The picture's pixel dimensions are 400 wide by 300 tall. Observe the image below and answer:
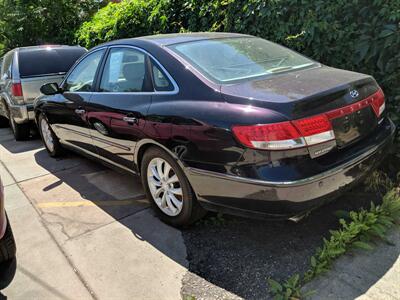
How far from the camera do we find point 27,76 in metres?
6.41

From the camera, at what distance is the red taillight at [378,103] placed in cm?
295

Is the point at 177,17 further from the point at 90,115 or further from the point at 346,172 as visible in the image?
the point at 346,172

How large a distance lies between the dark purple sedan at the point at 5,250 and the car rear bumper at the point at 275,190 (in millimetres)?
1269

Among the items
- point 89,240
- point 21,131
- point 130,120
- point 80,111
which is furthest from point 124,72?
point 21,131

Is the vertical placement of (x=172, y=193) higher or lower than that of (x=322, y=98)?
lower

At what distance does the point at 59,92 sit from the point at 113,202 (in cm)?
175

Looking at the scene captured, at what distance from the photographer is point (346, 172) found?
2625 mm

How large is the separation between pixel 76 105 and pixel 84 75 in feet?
1.26

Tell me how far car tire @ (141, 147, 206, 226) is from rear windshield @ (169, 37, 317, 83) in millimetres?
763

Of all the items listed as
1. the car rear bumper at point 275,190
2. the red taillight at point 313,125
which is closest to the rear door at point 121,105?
the car rear bumper at point 275,190

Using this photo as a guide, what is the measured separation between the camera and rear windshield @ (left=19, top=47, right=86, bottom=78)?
6.50 metres

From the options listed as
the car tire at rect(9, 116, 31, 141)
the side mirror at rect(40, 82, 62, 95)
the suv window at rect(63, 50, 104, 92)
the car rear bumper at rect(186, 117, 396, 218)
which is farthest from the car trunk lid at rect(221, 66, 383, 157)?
the car tire at rect(9, 116, 31, 141)

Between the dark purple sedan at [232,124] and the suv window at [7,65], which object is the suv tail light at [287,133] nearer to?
the dark purple sedan at [232,124]

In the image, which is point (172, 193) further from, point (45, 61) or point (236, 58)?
point (45, 61)
